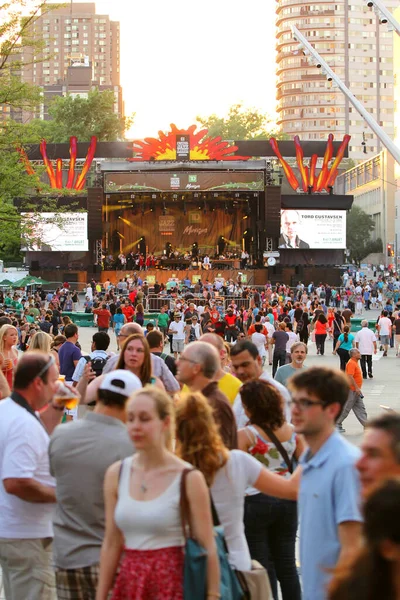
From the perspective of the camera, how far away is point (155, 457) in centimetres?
428

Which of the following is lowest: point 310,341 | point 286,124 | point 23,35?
point 310,341

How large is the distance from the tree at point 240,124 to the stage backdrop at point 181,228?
54.9m

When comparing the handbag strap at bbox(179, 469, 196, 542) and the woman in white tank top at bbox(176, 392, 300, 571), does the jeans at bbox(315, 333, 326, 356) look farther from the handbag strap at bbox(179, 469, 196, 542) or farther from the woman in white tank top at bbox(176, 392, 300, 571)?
the handbag strap at bbox(179, 469, 196, 542)

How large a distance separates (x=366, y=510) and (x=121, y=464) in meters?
2.02

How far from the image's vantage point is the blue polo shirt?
13.6 feet

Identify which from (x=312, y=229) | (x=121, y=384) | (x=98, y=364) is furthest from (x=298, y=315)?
(x=121, y=384)

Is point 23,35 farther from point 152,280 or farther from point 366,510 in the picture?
point 152,280

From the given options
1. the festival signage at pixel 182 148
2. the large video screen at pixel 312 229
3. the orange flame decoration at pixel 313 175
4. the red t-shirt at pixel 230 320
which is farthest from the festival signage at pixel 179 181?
the red t-shirt at pixel 230 320

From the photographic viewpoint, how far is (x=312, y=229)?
5466 centimetres

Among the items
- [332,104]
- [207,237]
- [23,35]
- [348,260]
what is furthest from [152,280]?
[332,104]

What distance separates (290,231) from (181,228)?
9273 millimetres

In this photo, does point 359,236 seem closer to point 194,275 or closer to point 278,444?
point 194,275

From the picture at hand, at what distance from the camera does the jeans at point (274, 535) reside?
233 inches

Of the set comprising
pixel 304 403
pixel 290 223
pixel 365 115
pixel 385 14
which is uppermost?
pixel 385 14
